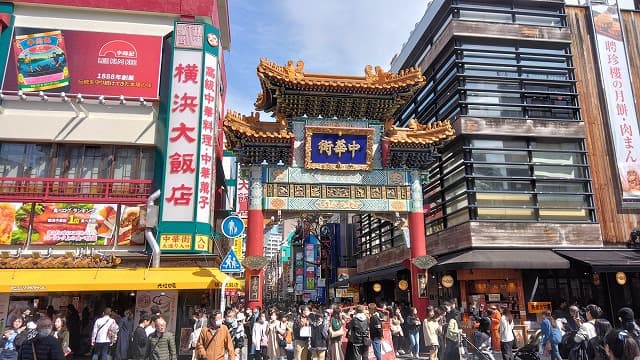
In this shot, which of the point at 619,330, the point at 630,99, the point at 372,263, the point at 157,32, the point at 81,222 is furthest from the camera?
the point at 372,263

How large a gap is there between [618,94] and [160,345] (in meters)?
23.6

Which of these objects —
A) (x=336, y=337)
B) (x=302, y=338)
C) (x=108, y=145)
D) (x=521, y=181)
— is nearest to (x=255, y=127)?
(x=108, y=145)

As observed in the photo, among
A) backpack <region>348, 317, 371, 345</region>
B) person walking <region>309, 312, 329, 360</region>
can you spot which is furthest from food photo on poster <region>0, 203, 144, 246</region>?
backpack <region>348, 317, 371, 345</region>

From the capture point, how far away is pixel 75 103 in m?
18.0

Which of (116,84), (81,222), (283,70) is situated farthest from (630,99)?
(81,222)

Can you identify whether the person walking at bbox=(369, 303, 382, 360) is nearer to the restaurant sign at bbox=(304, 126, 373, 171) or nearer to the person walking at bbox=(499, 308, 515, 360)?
the person walking at bbox=(499, 308, 515, 360)

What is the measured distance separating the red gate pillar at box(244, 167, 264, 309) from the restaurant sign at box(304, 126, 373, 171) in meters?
2.21

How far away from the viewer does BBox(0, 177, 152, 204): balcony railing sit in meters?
16.9

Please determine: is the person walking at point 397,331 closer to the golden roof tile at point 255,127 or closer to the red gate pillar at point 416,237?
the red gate pillar at point 416,237

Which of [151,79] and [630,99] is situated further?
[630,99]

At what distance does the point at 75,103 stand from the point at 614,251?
2391 cm

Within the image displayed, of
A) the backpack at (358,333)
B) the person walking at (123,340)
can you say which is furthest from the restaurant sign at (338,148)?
the person walking at (123,340)

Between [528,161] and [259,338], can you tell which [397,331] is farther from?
[528,161]

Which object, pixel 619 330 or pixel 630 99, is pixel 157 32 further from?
pixel 630 99
